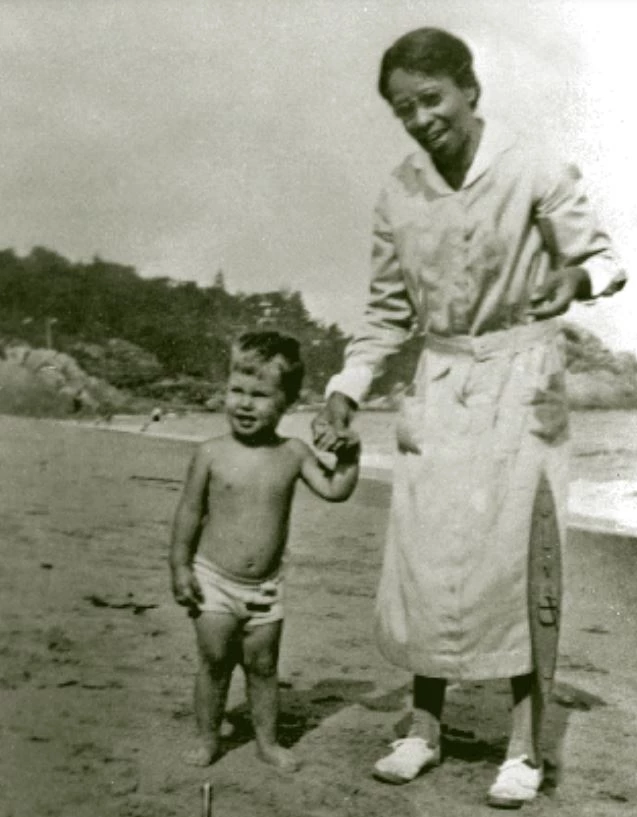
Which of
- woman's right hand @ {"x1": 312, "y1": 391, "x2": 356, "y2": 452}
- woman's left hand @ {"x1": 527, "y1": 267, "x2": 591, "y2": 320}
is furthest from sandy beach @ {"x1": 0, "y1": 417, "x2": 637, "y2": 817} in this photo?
woman's left hand @ {"x1": 527, "y1": 267, "x2": 591, "y2": 320}

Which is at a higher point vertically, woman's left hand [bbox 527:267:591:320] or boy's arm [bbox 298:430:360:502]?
woman's left hand [bbox 527:267:591:320]

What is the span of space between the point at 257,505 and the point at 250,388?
220 millimetres

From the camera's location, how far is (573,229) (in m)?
2.45

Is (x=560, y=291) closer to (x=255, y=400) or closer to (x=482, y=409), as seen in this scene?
(x=482, y=409)

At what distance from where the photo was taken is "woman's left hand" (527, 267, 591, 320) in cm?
234

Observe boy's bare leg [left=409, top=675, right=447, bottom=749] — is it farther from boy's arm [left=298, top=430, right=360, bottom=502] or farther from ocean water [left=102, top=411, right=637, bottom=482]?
ocean water [left=102, top=411, right=637, bottom=482]

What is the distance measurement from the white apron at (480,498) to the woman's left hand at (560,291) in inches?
5.3

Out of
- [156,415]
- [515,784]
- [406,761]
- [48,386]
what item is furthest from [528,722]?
[48,386]

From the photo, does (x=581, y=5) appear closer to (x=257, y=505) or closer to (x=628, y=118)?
(x=628, y=118)

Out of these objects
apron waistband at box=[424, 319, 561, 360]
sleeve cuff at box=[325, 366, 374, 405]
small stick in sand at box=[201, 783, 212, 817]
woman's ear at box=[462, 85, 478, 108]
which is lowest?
small stick in sand at box=[201, 783, 212, 817]

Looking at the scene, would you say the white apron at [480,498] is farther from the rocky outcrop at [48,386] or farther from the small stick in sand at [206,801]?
the rocky outcrop at [48,386]

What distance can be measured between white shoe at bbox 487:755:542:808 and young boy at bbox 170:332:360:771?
0.37m

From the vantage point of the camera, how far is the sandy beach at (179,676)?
92.9 inches

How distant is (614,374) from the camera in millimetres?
3936
